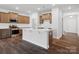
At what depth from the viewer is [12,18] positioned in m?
1.88

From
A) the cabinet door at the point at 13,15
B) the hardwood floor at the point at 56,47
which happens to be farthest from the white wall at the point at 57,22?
the cabinet door at the point at 13,15

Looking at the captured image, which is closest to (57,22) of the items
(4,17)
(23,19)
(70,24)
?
(70,24)

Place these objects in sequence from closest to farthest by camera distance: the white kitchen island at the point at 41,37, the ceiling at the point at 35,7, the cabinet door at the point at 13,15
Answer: the ceiling at the point at 35,7, the cabinet door at the point at 13,15, the white kitchen island at the point at 41,37

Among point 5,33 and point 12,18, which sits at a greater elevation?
point 12,18

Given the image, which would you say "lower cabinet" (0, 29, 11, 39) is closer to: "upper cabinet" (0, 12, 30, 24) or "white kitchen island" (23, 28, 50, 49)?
"upper cabinet" (0, 12, 30, 24)

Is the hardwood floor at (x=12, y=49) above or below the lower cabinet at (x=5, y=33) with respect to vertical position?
below

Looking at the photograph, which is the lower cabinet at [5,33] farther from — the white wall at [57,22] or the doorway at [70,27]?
the doorway at [70,27]

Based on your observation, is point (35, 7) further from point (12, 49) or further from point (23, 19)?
point (12, 49)

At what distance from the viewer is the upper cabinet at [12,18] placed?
1764 mm

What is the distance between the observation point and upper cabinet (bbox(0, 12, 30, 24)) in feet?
5.79

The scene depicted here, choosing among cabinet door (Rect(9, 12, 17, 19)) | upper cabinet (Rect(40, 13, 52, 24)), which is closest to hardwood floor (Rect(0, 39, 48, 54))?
cabinet door (Rect(9, 12, 17, 19))

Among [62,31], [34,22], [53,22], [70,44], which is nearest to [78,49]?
[70,44]

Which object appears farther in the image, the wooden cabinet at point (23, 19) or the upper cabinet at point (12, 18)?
the wooden cabinet at point (23, 19)
